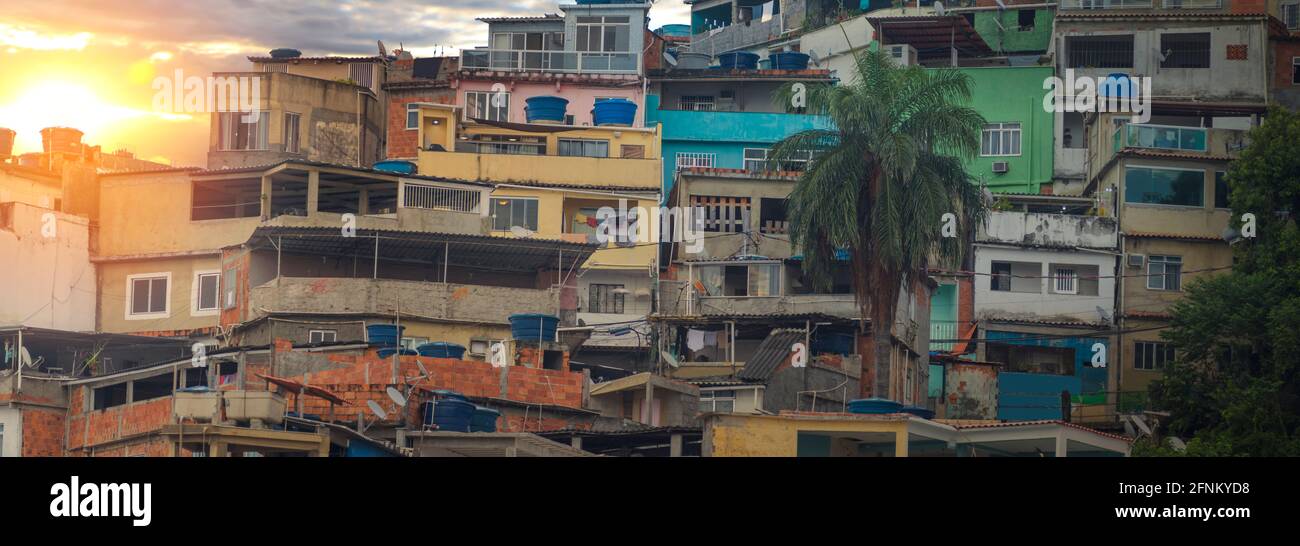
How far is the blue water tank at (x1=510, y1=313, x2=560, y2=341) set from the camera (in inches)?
1700

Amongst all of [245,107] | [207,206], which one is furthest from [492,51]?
[207,206]

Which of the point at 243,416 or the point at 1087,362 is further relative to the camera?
the point at 1087,362

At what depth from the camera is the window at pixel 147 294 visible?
52.9 metres

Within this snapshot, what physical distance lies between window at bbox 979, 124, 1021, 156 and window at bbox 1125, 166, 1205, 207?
24.2ft

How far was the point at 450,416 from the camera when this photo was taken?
115 ft

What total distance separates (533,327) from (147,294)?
15474 millimetres

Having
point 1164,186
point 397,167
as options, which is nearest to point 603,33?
point 397,167

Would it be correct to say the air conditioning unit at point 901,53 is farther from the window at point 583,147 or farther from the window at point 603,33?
the window at point 583,147

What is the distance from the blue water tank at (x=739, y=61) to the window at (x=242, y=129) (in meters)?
16.3

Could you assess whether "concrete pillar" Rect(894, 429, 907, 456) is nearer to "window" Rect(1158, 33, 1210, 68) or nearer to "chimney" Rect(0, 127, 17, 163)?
"window" Rect(1158, 33, 1210, 68)

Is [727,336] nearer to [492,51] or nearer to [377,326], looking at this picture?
[377,326]
